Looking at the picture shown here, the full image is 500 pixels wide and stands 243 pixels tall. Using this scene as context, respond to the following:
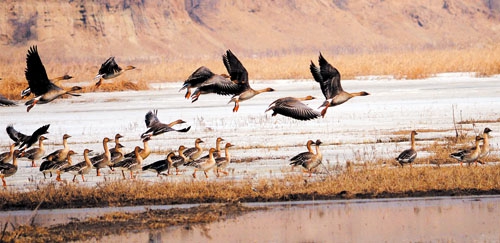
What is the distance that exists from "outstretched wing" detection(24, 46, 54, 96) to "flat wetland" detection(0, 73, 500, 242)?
4.98 ft

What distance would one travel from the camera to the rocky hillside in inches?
2918

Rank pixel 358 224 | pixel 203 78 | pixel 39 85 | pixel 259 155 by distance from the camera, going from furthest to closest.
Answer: pixel 259 155 → pixel 39 85 → pixel 203 78 → pixel 358 224

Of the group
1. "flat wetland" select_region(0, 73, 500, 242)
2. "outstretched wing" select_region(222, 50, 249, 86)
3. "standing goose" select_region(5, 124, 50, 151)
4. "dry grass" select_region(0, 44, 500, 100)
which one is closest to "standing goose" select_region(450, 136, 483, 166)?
"flat wetland" select_region(0, 73, 500, 242)

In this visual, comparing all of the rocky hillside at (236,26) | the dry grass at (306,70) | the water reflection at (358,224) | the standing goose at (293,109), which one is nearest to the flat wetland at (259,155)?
the water reflection at (358,224)

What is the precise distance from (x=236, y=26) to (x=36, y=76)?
236 ft

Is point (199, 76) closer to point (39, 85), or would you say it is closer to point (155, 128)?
point (155, 128)

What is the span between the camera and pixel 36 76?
14102mm

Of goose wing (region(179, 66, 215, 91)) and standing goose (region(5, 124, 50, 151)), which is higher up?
goose wing (region(179, 66, 215, 91))

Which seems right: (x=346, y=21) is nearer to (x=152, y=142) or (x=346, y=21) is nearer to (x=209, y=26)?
(x=209, y=26)

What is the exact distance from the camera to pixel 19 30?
244ft

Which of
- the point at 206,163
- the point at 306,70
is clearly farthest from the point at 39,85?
the point at 306,70

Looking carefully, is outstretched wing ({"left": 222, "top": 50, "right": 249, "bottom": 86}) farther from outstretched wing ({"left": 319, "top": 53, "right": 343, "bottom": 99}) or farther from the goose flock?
outstretched wing ({"left": 319, "top": 53, "right": 343, "bottom": 99})

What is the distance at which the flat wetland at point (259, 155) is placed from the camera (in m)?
12.8

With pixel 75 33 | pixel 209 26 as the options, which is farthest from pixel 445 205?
pixel 209 26
